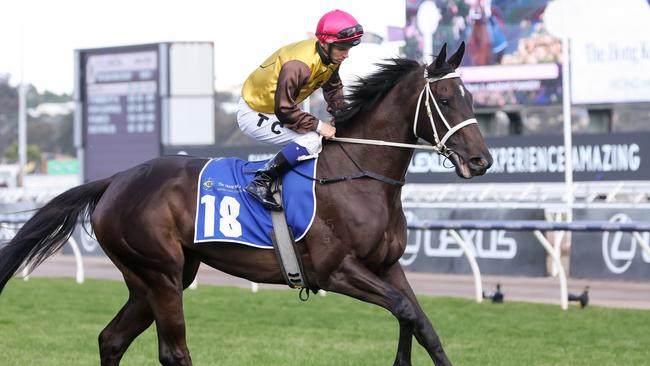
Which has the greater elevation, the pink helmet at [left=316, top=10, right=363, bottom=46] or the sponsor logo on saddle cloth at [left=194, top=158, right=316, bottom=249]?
the pink helmet at [left=316, top=10, right=363, bottom=46]

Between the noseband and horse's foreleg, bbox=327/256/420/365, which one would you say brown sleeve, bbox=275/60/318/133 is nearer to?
the noseband

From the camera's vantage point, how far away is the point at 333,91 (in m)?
6.28

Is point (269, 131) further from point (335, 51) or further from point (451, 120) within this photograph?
point (451, 120)

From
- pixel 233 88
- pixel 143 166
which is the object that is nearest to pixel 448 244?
pixel 143 166

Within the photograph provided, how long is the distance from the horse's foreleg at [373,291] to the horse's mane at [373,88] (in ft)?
2.64

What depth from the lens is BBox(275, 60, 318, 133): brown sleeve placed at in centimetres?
576

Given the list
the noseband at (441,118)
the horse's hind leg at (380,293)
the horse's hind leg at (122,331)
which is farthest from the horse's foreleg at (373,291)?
the horse's hind leg at (122,331)

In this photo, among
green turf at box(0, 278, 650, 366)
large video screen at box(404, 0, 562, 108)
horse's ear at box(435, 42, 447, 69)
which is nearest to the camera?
horse's ear at box(435, 42, 447, 69)

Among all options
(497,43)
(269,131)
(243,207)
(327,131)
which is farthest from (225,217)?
(497,43)

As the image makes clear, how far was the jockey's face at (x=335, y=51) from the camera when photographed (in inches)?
231

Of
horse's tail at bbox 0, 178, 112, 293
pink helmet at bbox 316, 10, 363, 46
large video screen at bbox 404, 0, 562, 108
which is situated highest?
large video screen at bbox 404, 0, 562, 108

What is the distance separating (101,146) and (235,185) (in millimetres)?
16055

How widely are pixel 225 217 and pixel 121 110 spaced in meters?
16.1

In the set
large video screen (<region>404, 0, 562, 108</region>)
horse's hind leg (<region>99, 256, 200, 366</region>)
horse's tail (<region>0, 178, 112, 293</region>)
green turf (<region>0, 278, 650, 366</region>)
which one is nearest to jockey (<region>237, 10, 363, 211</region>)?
horse's hind leg (<region>99, 256, 200, 366</region>)
